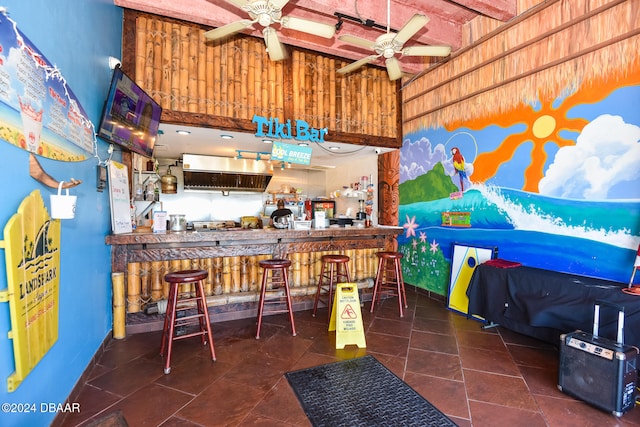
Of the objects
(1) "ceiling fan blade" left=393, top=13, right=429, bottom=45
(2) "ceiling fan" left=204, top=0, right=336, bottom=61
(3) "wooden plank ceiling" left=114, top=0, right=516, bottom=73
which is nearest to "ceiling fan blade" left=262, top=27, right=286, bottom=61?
(2) "ceiling fan" left=204, top=0, right=336, bottom=61

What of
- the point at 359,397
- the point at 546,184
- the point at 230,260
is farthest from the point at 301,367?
the point at 546,184

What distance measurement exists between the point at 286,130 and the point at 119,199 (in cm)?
244

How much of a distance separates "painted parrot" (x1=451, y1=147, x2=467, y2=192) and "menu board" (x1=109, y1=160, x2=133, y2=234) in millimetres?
4377

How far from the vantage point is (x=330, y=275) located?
3.93m

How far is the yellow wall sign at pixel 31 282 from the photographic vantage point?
4.51 ft

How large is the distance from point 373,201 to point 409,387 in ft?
13.3

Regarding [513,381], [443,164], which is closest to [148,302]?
[513,381]

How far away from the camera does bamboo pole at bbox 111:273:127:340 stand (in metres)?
3.17

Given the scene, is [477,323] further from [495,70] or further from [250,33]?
[250,33]

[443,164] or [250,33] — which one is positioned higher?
[250,33]

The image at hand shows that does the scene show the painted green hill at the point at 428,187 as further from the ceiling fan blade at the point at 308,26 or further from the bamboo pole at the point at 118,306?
the bamboo pole at the point at 118,306

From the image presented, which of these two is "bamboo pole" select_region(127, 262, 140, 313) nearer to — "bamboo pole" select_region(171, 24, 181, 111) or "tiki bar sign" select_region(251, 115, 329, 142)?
"bamboo pole" select_region(171, 24, 181, 111)

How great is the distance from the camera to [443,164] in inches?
182

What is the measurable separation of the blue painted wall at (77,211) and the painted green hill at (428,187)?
4.41 m
